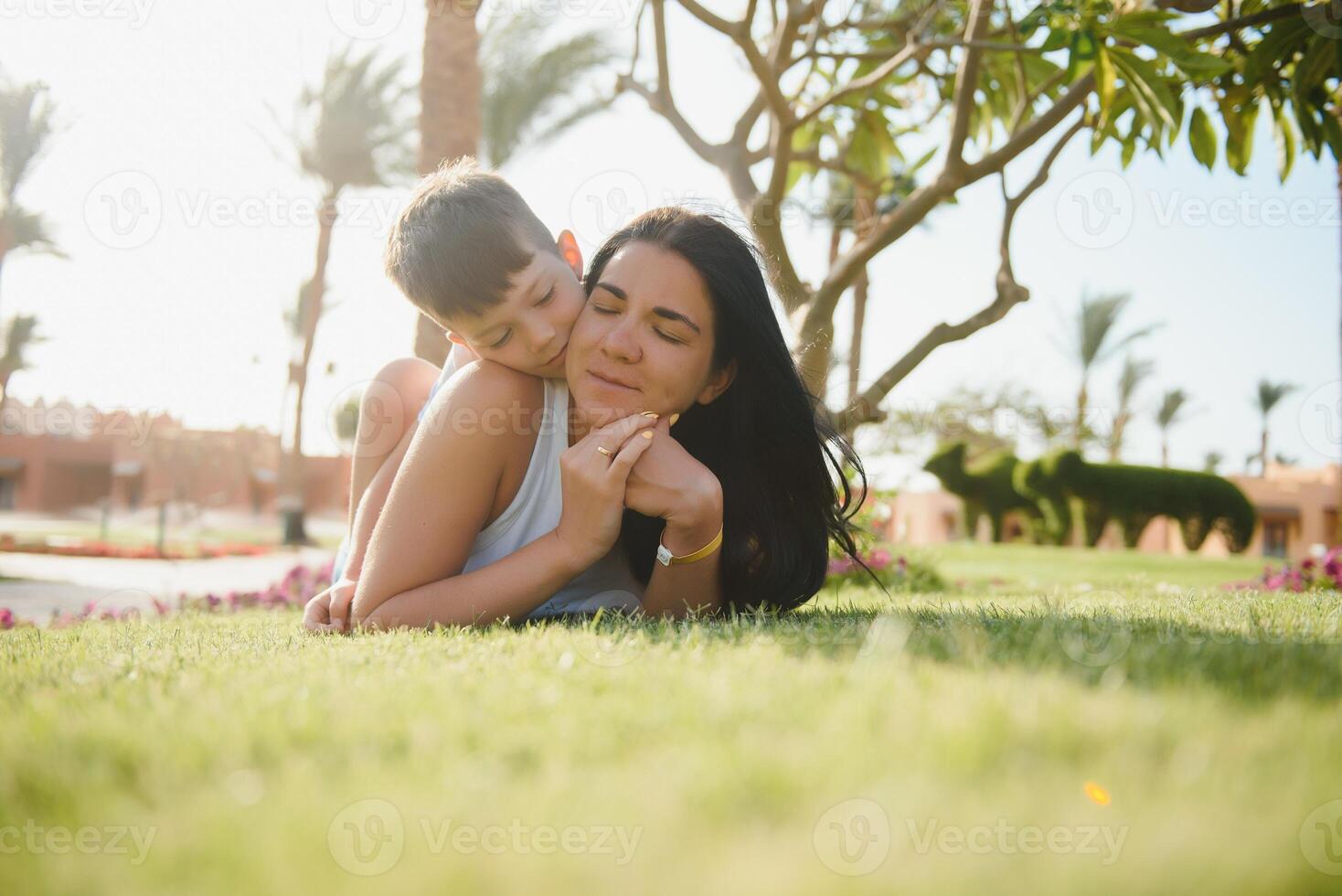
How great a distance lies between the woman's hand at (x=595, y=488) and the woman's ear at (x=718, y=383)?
1.73 ft

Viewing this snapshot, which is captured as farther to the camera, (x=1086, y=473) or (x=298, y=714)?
(x=1086, y=473)

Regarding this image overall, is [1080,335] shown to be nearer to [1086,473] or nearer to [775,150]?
[1086,473]

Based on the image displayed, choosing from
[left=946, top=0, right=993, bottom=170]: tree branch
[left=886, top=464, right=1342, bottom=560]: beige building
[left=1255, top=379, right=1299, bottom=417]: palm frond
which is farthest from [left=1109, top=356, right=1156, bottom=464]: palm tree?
[left=946, top=0, right=993, bottom=170]: tree branch

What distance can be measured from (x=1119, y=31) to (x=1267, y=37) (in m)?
1.23

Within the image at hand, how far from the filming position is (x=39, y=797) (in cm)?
107

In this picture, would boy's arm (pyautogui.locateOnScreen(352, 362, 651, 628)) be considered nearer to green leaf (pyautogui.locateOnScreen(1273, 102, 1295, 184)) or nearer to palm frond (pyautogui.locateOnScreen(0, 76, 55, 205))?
green leaf (pyautogui.locateOnScreen(1273, 102, 1295, 184))

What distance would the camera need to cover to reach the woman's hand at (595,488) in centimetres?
248

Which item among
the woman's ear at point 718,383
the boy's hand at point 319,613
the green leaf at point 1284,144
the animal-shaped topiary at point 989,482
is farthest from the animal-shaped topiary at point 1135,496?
the boy's hand at point 319,613

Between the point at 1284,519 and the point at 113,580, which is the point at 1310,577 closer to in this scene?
the point at 113,580

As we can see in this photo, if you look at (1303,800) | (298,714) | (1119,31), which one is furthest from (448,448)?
(1119,31)

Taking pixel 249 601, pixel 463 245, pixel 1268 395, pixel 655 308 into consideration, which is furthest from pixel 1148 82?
pixel 1268 395

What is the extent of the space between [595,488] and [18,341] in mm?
33138

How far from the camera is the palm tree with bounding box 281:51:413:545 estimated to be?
63.3 ft

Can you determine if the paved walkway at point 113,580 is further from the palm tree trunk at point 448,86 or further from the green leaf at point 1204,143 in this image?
the green leaf at point 1204,143
